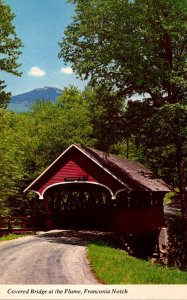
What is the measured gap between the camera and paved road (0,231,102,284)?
12477 mm

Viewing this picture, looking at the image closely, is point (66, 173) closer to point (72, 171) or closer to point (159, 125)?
point (72, 171)

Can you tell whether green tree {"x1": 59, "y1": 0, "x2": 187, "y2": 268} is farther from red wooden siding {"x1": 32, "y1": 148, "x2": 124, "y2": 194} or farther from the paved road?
the paved road

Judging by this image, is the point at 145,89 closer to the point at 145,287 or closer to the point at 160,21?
the point at 160,21

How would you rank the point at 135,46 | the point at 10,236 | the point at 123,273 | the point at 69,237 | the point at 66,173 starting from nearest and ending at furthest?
the point at 123,273
the point at 135,46
the point at 69,237
the point at 10,236
the point at 66,173

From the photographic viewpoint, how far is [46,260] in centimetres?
1582

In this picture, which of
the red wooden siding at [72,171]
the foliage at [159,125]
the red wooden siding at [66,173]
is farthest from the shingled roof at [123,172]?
the foliage at [159,125]

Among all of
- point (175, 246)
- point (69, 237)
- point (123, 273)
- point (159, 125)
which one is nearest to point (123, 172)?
point (69, 237)

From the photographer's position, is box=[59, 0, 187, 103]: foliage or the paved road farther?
box=[59, 0, 187, 103]: foliage

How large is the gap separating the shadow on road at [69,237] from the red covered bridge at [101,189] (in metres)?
1.43

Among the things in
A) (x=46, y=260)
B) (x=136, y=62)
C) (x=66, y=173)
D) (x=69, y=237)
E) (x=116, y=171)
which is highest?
(x=136, y=62)

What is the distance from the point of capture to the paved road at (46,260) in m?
12.5

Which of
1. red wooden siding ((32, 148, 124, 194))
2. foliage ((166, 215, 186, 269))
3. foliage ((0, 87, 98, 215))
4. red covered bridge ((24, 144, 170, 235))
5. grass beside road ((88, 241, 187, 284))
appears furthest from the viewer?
foliage ((0, 87, 98, 215))

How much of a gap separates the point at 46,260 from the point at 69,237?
7554 millimetres

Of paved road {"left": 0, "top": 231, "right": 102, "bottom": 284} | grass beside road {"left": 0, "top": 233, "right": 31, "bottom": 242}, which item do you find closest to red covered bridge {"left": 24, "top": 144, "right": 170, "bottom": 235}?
paved road {"left": 0, "top": 231, "right": 102, "bottom": 284}
